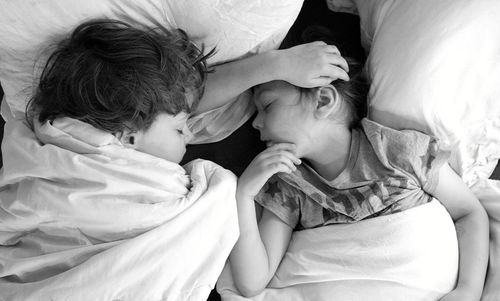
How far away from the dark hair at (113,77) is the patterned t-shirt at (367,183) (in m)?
0.32

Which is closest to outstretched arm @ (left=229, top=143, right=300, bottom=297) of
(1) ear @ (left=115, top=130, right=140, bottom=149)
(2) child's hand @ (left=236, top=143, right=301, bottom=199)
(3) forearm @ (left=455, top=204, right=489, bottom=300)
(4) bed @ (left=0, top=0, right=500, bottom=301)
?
(2) child's hand @ (left=236, top=143, right=301, bottom=199)

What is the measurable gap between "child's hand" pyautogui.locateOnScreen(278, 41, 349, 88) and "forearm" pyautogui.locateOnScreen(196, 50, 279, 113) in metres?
0.03

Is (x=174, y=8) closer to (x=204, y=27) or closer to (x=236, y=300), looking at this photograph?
(x=204, y=27)

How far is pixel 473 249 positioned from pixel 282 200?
41 cm

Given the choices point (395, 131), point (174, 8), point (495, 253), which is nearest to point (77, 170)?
point (174, 8)

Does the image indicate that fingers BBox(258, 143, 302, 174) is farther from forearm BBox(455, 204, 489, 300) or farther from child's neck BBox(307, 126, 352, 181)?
forearm BBox(455, 204, 489, 300)

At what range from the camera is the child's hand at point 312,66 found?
1142mm

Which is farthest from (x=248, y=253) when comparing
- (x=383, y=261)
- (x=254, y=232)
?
(x=383, y=261)

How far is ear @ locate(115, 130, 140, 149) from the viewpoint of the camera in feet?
3.55

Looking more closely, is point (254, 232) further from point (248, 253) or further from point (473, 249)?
point (473, 249)

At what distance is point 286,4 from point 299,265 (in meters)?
0.54

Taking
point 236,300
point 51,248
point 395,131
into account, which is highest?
point 395,131

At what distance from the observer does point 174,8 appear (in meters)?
1.12

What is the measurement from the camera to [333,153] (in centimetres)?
122
